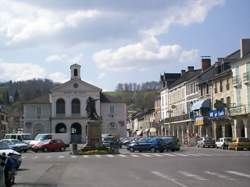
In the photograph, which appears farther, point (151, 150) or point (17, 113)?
point (17, 113)

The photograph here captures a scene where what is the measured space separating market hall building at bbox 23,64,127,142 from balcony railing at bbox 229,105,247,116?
5213 centimetres

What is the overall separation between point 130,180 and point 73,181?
2138 mm

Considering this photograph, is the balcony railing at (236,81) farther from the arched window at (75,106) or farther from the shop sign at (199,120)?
the arched window at (75,106)

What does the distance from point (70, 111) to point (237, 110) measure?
194 ft

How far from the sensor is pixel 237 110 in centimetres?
6762

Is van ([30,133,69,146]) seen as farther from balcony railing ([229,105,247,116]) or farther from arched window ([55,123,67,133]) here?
arched window ([55,123,67,133])

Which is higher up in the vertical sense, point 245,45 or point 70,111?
point 245,45

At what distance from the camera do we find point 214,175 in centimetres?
2148

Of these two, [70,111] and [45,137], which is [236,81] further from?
[70,111]

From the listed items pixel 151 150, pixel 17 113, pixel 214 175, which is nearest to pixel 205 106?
pixel 151 150

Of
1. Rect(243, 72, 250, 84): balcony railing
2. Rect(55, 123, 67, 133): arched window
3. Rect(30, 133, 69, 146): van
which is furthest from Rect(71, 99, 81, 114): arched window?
Rect(243, 72, 250, 84): balcony railing

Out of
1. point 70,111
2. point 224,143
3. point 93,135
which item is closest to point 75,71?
point 70,111

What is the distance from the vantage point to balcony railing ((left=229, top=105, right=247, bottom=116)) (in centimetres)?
6581

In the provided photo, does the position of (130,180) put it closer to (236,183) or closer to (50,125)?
(236,183)
